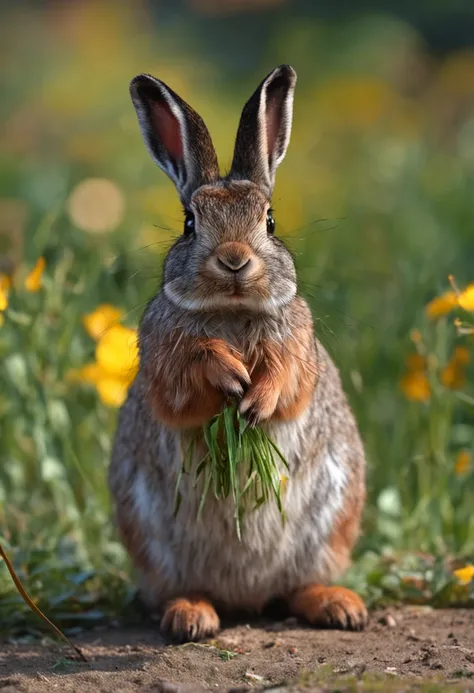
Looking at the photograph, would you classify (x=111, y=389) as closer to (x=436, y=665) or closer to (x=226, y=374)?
(x=226, y=374)

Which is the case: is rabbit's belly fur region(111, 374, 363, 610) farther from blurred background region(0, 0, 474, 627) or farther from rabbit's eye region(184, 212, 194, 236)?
rabbit's eye region(184, 212, 194, 236)

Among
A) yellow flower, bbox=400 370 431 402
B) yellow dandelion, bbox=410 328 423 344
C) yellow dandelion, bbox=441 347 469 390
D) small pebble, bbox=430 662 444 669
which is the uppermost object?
yellow dandelion, bbox=410 328 423 344

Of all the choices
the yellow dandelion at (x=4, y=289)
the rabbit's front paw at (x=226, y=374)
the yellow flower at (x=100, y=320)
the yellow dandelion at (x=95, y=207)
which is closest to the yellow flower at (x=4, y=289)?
the yellow dandelion at (x=4, y=289)

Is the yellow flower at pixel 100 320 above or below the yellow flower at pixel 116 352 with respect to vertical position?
above

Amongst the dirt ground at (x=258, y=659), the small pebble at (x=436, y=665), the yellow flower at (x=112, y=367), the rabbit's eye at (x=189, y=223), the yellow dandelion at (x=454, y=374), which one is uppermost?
the rabbit's eye at (x=189, y=223)

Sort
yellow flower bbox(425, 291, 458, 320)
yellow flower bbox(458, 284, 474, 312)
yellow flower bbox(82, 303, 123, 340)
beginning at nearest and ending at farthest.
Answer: yellow flower bbox(458, 284, 474, 312), yellow flower bbox(425, 291, 458, 320), yellow flower bbox(82, 303, 123, 340)

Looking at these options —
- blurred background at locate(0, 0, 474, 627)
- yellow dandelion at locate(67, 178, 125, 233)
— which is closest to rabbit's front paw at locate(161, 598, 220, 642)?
blurred background at locate(0, 0, 474, 627)

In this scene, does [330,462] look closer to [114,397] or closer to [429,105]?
[114,397]

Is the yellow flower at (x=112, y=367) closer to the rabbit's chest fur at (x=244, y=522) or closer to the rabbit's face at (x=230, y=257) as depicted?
the rabbit's chest fur at (x=244, y=522)
